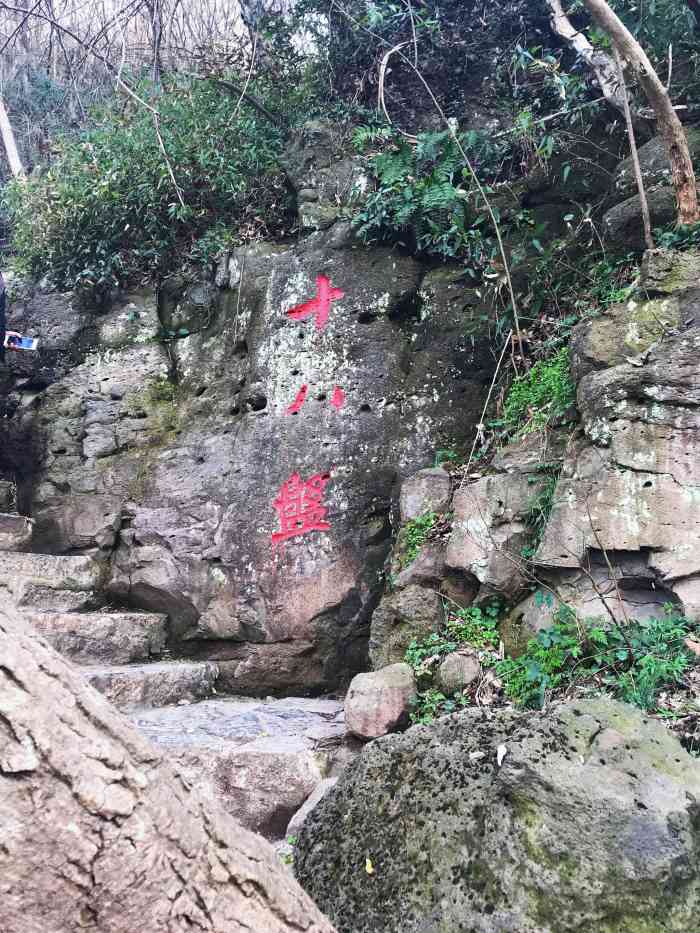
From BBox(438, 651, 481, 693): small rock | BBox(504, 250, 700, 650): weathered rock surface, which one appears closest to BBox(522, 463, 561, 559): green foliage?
BBox(504, 250, 700, 650): weathered rock surface

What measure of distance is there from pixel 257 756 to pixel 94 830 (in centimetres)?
274

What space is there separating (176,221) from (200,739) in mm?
4609

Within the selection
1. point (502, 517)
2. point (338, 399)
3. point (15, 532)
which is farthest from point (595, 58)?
point (15, 532)

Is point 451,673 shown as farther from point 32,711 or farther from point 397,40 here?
point 397,40

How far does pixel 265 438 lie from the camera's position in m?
5.30

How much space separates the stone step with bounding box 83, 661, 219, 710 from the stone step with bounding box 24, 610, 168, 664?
0.13 m

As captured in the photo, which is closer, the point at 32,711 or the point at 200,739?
the point at 32,711

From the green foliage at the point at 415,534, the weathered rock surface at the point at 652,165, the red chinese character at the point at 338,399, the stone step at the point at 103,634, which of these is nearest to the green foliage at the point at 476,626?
the green foliage at the point at 415,534

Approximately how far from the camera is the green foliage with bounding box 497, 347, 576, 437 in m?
4.16

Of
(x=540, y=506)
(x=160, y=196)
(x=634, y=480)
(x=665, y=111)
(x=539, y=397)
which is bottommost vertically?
(x=540, y=506)

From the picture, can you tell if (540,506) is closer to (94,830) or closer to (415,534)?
(415,534)

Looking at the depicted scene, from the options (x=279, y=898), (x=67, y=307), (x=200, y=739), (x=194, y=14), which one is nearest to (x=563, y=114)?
(x=194, y=14)

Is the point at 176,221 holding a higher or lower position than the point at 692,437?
higher

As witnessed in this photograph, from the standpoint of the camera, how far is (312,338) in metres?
5.43
